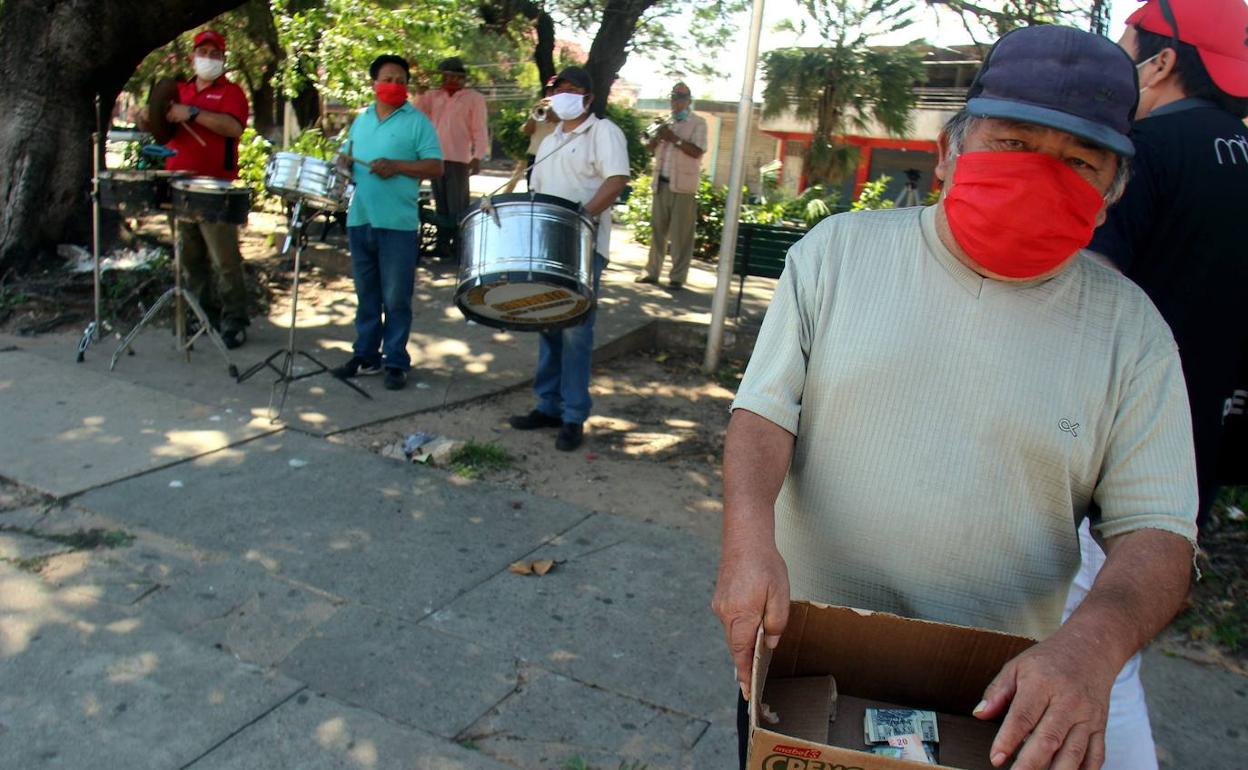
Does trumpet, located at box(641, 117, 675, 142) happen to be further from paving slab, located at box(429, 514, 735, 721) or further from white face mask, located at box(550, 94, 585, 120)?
paving slab, located at box(429, 514, 735, 721)

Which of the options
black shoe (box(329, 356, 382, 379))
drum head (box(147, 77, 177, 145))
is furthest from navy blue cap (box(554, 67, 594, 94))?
drum head (box(147, 77, 177, 145))

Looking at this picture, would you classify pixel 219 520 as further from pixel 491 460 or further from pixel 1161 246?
pixel 1161 246

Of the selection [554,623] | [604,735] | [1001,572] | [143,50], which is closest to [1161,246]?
[1001,572]

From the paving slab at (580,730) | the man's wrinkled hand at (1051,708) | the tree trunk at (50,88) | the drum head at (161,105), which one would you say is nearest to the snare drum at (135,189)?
the drum head at (161,105)

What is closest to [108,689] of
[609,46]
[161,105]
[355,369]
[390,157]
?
[355,369]

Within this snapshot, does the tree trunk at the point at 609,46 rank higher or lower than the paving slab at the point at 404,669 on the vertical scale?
higher

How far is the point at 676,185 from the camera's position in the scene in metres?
10.8

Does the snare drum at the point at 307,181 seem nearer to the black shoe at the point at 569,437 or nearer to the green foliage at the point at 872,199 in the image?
the black shoe at the point at 569,437

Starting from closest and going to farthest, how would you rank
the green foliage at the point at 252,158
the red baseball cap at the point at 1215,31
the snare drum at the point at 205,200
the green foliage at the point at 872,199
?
the red baseball cap at the point at 1215,31
the snare drum at the point at 205,200
the green foliage at the point at 252,158
the green foliage at the point at 872,199

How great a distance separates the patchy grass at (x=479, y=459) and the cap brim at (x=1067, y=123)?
4159mm

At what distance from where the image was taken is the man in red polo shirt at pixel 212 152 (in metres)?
6.98

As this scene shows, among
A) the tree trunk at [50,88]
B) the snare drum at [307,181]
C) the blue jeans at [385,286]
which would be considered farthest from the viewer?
the tree trunk at [50,88]

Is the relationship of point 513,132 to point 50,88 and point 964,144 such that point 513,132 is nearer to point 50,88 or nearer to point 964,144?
point 50,88

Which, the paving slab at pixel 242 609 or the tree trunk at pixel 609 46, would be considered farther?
the tree trunk at pixel 609 46
